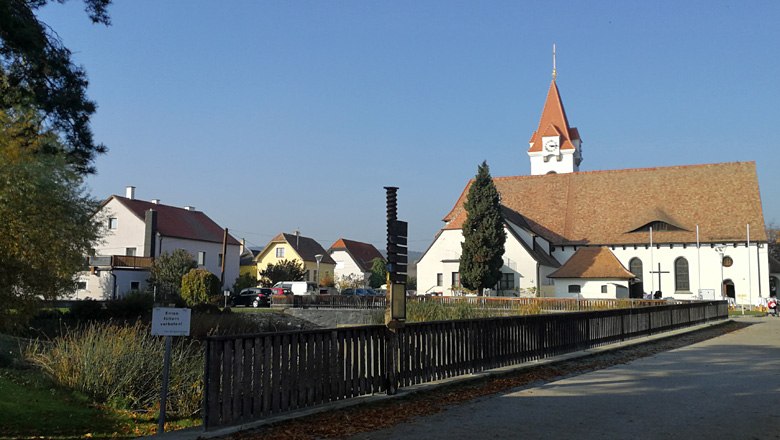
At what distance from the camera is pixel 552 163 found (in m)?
87.8

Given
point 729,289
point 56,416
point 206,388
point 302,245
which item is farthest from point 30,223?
point 302,245

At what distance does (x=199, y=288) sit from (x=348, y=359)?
36750 mm

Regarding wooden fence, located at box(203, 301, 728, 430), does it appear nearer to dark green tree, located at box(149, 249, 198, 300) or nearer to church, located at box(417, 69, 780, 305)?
dark green tree, located at box(149, 249, 198, 300)

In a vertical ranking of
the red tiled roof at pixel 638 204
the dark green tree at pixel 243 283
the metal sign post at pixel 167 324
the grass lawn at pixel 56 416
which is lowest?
the grass lawn at pixel 56 416

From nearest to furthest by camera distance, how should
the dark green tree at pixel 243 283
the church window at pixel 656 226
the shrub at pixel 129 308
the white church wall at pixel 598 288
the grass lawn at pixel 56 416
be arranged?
1. the grass lawn at pixel 56 416
2. the shrub at pixel 129 308
3. the white church wall at pixel 598 288
4. the church window at pixel 656 226
5. the dark green tree at pixel 243 283

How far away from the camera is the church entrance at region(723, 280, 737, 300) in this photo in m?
57.1

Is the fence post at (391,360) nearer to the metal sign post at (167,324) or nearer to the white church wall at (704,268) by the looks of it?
the metal sign post at (167,324)

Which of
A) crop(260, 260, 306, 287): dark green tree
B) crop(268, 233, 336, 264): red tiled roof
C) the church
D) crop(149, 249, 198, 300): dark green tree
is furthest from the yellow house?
crop(149, 249, 198, 300): dark green tree

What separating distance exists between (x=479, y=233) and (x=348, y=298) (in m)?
13.0

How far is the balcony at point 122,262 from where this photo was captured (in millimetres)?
55031

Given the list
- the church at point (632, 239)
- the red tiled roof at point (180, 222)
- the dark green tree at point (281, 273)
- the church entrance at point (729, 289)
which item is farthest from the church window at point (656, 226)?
the red tiled roof at point (180, 222)

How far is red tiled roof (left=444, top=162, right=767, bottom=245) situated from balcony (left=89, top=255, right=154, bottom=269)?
26935 millimetres

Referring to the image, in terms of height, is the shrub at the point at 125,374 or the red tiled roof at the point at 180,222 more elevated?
the red tiled roof at the point at 180,222

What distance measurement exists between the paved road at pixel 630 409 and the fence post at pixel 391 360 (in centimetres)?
131
